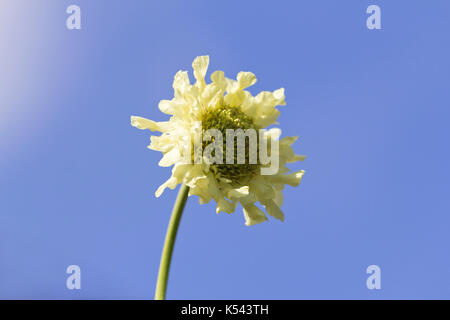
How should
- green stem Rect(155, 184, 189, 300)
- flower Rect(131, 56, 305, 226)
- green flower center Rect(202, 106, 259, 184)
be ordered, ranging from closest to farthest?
green stem Rect(155, 184, 189, 300)
flower Rect(131, 56, 305, 226)
green flower center Rect(202, 106, 259, 184)

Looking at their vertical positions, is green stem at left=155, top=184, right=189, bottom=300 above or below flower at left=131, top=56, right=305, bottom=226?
below

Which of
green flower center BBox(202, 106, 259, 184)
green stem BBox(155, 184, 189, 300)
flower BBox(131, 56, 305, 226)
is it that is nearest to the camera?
green stem BBox(155, 184, 189, 300)

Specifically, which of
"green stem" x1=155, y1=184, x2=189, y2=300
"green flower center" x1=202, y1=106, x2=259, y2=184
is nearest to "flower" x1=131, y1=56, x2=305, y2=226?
"green flower center" x1=202, y1=106, x2=259, y2=184

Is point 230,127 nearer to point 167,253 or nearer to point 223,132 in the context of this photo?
point 223,132

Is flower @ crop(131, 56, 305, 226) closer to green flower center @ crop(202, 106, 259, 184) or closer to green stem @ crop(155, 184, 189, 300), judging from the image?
green flower center @ crop(202, 106, 259, 184)

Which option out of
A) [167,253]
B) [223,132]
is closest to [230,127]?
[223,132]

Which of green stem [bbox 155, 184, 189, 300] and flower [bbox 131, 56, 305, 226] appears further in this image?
flower [bbox 131, 56, 305, 226]
